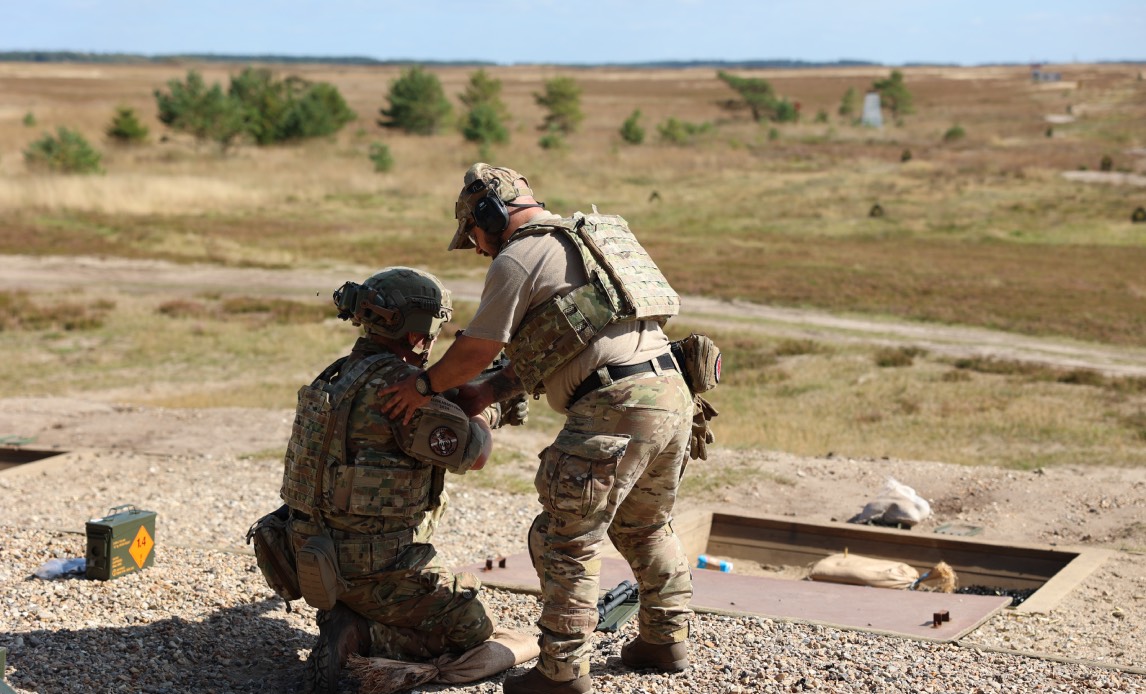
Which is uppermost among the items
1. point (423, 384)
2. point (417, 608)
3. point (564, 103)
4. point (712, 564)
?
point (564, 103)

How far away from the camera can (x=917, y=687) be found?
15.7 feet

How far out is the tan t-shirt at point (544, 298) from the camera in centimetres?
441

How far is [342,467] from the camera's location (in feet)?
15.2

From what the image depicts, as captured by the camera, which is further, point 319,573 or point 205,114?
point 205,114

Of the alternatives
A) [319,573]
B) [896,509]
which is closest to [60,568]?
[319,573]

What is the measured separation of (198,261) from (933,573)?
2060 cm

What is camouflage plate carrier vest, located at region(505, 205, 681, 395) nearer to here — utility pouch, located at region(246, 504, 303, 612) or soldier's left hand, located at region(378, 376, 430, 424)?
soldier's left hand, located at region(378, 376, 430, 424)

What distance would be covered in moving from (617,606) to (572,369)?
1.60 meters

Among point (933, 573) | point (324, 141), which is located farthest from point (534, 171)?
point (933, 573)

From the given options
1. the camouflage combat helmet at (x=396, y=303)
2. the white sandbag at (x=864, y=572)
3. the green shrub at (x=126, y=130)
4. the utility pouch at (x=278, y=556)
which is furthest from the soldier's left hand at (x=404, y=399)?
the green shrub at (x=126, y=130)

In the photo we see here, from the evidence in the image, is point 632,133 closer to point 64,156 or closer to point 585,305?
point 64,156

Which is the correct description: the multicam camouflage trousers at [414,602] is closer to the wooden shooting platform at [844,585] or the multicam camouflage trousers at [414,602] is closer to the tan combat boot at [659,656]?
the tan combat boot at [659,656]

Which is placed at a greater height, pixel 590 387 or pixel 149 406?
pixel 590 387

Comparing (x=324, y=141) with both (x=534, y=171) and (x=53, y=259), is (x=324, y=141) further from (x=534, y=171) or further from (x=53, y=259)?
(x=53, y=259)
